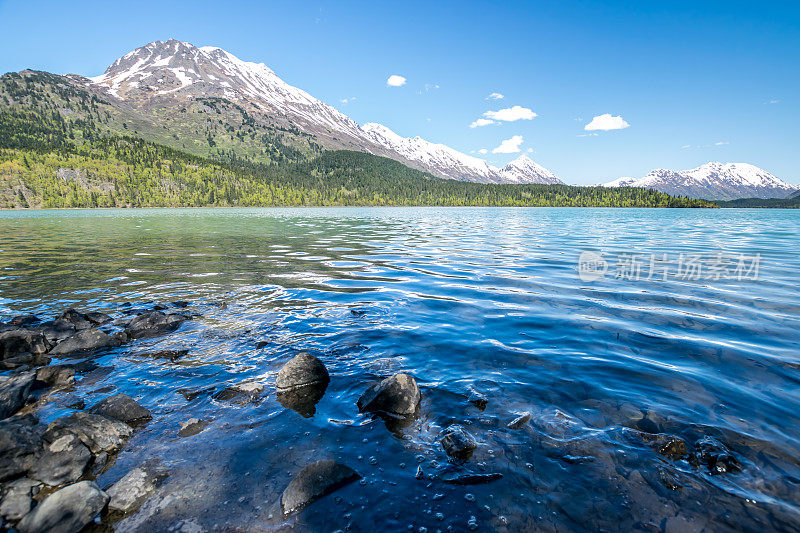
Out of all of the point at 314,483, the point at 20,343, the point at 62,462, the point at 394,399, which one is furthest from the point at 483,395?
the point at 20,343

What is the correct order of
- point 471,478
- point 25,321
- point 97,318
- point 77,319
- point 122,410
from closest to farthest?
point 471,478, point 122,410, point 77,319, point 25,321, point 97,318

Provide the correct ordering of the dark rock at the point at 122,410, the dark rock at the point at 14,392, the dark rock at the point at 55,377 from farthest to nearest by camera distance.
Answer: the dark rock at the point at 55,377, the dark rock at the point at 14,392, the dark rock at the point at 122,410

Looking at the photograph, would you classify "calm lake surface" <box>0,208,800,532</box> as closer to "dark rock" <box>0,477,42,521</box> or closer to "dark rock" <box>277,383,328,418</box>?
"dark rock" <box>277,383,328,418</box>

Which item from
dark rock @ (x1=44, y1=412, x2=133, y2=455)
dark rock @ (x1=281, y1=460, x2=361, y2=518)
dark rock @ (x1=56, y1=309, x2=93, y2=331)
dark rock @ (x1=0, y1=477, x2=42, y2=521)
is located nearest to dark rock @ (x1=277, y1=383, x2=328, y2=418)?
dark rock @ (x1=281, y1=460, x2=361, y2=518)

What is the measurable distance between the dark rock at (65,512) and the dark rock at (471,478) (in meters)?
4.41

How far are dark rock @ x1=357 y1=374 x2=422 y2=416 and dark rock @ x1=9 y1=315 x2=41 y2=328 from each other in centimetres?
1236

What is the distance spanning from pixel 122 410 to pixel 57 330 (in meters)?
6.72

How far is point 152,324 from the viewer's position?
38.8 feet

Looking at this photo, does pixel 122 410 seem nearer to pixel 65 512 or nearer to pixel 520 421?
pixel 65 512

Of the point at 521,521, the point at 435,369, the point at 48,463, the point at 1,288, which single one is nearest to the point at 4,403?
the point at 48,463

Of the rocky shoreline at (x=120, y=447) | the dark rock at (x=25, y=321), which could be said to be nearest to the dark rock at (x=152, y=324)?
the rocky shoreline at (x=120, y=447)

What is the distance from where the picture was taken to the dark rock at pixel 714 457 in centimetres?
518

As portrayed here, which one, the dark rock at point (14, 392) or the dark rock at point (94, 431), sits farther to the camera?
the dark rock at point (14, 392)

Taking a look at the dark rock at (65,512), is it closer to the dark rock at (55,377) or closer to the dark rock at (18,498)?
the dark rock at (18,498)
